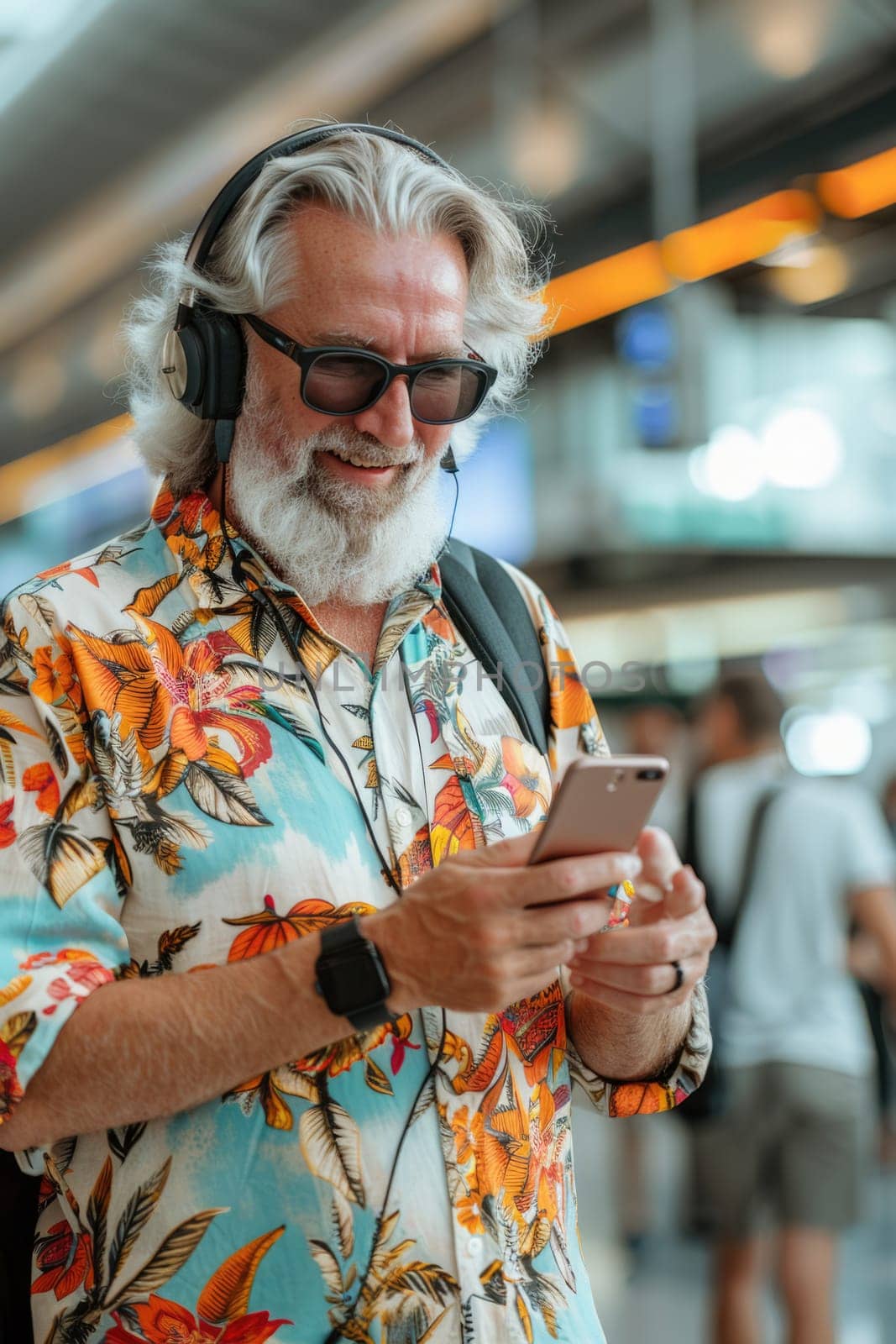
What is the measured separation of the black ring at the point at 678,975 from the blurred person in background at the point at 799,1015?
2072mm

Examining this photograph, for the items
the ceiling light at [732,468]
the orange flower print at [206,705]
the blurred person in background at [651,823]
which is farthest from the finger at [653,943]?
the ceiling light at [732,468]

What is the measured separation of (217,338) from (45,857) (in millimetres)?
628

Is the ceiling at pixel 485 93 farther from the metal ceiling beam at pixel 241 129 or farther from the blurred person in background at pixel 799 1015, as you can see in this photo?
the blurred person in background at pixel 799 1015

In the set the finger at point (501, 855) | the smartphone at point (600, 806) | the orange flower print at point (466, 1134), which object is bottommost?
the orange flower print at point (466, 1134)

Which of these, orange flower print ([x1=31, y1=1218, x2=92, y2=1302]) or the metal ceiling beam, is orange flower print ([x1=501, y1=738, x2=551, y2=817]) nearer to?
orange flower print ([x1=31, y1=1218, x2=92, y2=1302])

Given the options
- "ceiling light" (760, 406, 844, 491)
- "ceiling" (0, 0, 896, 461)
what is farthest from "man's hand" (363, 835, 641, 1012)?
"ceiling light" (760, 406, 844, 491)

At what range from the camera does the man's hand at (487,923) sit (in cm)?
107

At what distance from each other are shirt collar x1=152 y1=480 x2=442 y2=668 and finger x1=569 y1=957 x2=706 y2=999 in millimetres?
413

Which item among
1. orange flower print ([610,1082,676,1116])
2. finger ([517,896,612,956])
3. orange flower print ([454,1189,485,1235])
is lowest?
orange flower print ([610,1082,676,1116])

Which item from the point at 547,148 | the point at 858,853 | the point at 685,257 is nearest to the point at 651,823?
the point at 858,853

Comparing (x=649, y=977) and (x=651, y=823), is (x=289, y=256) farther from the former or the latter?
(x=651, y=823)

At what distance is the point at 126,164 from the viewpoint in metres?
7.71

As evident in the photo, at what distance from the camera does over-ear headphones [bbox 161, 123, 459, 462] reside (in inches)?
55.7

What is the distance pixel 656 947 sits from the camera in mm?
1210
